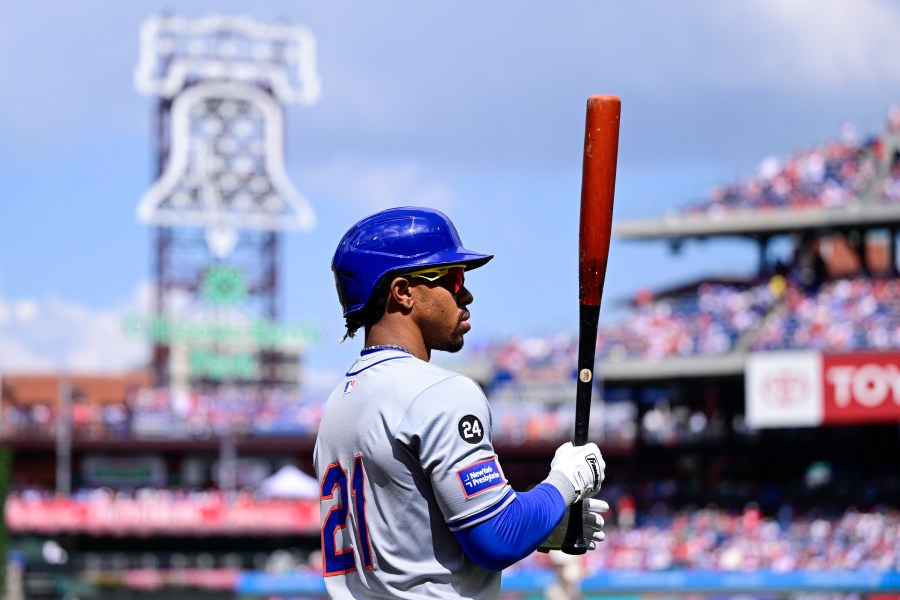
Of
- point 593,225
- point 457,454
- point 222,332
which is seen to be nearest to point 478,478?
point 457,454

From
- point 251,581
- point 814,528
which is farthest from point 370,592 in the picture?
point 814,528

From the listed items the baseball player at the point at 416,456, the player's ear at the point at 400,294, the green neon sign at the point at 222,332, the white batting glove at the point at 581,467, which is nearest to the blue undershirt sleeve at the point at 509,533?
the baseball player at the point at 416,456

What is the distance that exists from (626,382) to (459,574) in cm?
2953

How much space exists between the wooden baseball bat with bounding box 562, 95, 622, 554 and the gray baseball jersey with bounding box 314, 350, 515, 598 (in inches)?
17.2

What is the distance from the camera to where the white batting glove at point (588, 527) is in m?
3.55

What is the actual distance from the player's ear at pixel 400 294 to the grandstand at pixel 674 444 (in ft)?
60.5

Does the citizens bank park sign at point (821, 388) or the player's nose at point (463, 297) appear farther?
the citizens bank park sign at point (821, 388)

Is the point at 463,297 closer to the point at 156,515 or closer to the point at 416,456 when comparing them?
the point at 416,456

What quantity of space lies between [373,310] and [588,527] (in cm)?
72

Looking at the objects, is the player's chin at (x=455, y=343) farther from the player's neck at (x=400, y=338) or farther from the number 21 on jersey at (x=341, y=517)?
the number 21 on jersey at (x=341, y=517)

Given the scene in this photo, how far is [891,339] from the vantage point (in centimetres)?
2858

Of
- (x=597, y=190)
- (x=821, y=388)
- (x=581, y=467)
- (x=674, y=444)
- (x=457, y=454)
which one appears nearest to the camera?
(x=457, y=454)

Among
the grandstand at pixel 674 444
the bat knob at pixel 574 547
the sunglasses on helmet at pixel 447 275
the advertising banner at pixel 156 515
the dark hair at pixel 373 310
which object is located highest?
the sunglasses on helmet at pixel 447 275

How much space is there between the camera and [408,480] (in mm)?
3338
